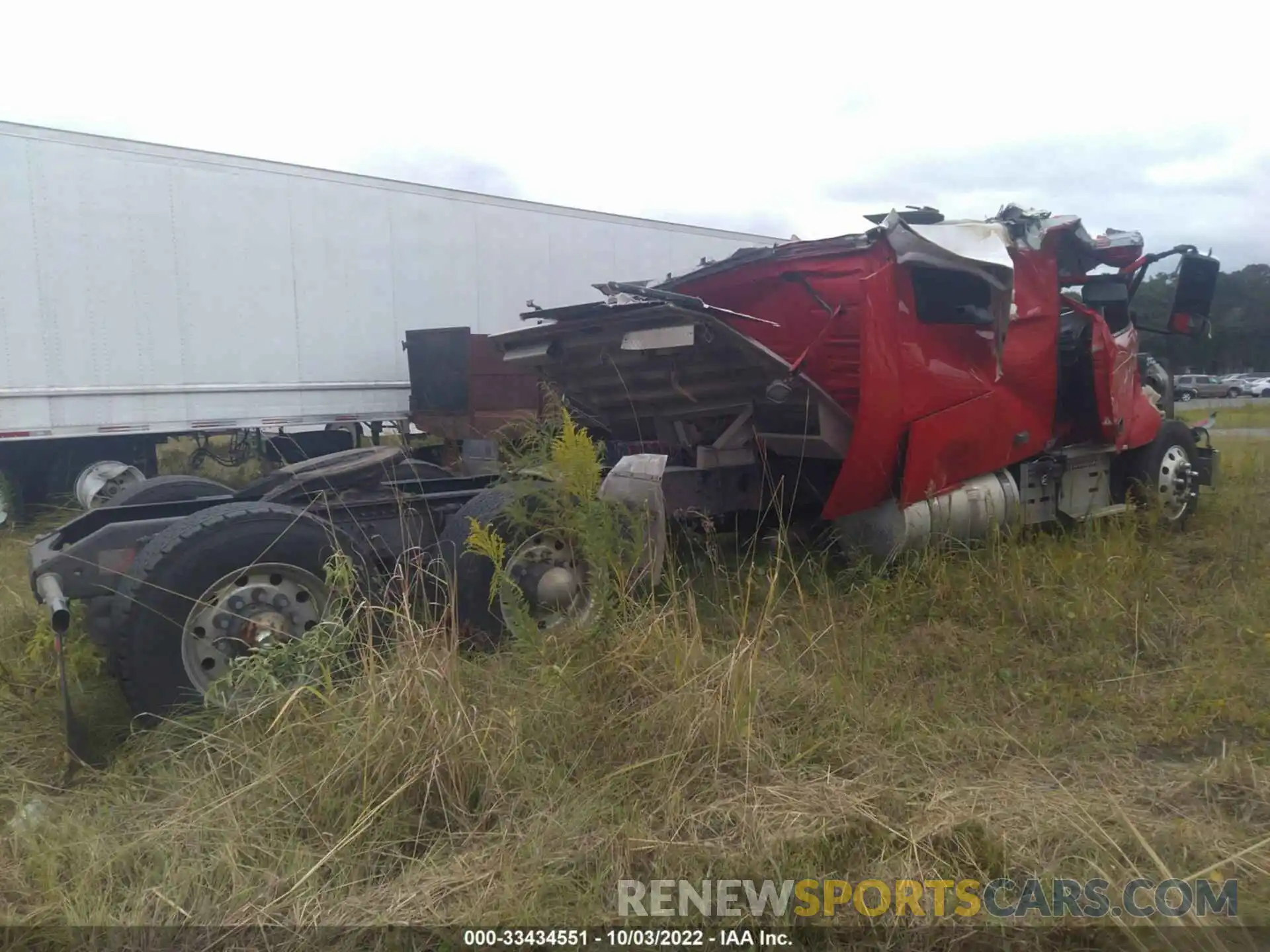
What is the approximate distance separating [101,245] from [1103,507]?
992 cm

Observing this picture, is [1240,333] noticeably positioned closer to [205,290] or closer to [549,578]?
[205,290]

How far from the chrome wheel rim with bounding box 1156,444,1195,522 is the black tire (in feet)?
22.0

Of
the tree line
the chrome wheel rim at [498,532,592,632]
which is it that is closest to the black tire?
the chrome wheel rim at [498,532,592,632]

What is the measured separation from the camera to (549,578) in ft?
14.8

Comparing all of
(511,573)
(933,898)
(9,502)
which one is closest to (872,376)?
(511,573)

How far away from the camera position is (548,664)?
12.0 feet

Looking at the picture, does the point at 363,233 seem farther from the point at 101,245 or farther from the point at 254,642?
the point at 254,642

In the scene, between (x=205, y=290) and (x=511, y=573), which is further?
(x=205, y=290)

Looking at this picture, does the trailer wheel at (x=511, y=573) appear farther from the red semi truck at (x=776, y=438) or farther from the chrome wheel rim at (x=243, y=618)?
the chrome wheel rim at (x=243, y=618)

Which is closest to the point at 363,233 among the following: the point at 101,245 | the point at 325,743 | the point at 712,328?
the point at 101,245

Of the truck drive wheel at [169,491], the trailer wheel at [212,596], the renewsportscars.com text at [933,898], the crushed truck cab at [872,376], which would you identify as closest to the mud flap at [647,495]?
the crushed truck cab at [872,376]

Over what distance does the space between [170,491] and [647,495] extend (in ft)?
9.61

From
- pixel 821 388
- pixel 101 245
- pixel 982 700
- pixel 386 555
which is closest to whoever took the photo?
pixel 982 700

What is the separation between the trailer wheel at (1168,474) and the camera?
7227 mm
